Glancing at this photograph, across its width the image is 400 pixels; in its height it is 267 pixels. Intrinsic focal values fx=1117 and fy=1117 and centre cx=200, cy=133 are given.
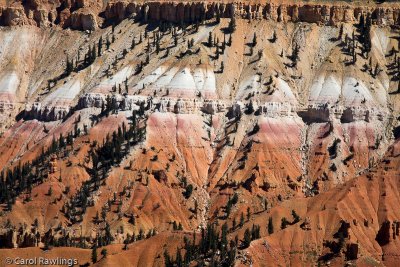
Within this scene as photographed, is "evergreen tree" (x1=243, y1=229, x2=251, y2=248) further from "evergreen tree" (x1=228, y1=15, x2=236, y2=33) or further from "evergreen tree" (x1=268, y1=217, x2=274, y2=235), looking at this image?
"evergreen tree" (x1=228, y1=15, x2=236, y2=33)

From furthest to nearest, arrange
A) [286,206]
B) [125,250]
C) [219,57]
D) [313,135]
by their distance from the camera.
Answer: [219,57] → [313,135] → [286,206] → [125,250]

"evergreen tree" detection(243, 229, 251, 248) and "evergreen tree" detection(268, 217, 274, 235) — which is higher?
"evergreen tree" detection(243, 229, 251, 248)

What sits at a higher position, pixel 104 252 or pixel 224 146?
pixel 224 146

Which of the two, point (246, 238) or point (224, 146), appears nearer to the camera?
point (246, 238)

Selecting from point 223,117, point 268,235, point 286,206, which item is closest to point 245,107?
point 223,117

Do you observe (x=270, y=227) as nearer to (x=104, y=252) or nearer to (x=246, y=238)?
(x=246, y=238)

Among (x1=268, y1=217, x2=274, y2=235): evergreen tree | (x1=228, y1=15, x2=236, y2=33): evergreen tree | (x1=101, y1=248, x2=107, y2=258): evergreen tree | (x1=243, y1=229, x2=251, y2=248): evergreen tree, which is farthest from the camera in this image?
(x1=228, y1=15, x2=236, y2=33): evergreen tree

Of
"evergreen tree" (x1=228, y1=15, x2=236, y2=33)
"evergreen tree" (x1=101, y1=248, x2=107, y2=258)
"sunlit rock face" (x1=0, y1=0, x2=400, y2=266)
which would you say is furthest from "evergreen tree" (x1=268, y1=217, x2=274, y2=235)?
"evergreen tree" (x1=228, y1=15, x2=236, y2=33)

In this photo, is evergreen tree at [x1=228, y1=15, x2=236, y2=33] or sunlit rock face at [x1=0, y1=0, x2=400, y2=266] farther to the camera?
evergreen tree at [x1=228, y1=15, x2=236, y2=33]

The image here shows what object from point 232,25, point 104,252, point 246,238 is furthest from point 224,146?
point 104,252

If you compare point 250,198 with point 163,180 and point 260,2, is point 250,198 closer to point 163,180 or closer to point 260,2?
point 163,180

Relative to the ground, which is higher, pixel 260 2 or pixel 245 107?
pixel 260 2
